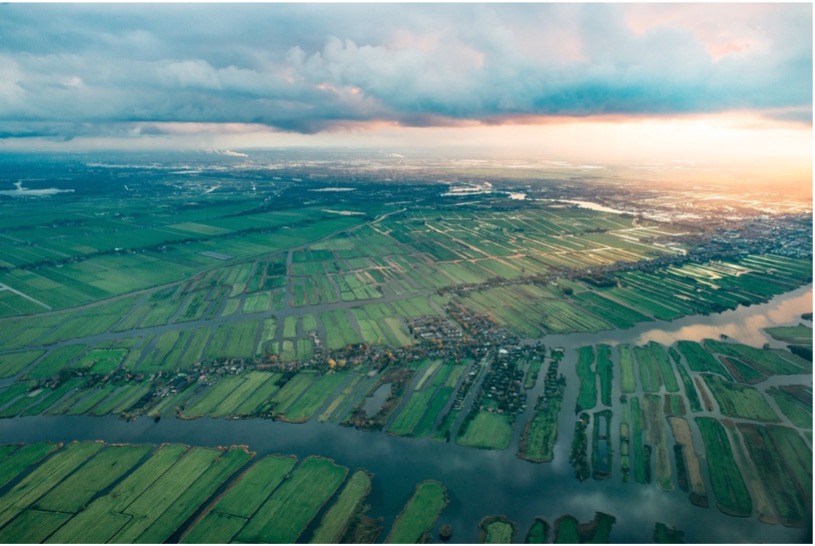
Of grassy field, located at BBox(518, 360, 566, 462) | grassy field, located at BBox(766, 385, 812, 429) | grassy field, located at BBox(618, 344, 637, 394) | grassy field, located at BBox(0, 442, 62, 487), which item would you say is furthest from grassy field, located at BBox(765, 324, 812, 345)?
grassy field, located at BBox(0, 442, 62, 487)

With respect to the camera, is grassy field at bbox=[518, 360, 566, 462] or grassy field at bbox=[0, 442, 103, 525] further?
grassy field at bbox=[518, 360, 566, 462]

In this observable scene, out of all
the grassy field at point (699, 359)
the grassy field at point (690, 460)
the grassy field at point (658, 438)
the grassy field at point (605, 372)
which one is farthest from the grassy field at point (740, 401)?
the grassy field at point (605, 372)

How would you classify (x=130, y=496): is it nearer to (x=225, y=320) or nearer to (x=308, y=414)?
(x=308, y=414)

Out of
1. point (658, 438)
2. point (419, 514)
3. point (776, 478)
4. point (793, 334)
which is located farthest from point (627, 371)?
point (419, 514)

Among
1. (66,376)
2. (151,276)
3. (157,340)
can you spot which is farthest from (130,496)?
(151,276)

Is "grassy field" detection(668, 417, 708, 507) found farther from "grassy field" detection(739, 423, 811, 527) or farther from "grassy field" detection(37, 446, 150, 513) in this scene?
"grassy field" detection(37, 446, 150, 513)

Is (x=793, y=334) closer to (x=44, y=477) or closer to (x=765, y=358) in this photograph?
(x=765, y=358)
